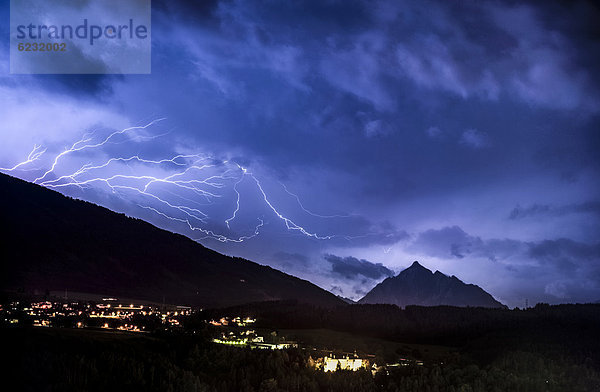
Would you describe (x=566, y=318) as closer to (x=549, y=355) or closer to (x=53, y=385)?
(x=549, y=355)

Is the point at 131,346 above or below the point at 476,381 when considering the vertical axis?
above

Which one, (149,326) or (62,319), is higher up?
(62,319)

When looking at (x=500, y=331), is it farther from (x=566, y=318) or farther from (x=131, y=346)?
(x=131, y=346)

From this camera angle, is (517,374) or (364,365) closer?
(517,374)

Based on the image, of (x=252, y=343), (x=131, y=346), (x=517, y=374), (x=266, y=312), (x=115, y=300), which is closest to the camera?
(x=131, y=346)

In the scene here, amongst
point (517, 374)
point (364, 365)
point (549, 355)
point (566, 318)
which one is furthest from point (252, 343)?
point (566, 318)

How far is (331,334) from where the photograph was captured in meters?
136

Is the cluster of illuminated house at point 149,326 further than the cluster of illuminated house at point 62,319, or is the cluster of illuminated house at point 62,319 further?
the cluster of illuminated house at point 149,326

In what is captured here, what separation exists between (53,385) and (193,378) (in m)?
18.6

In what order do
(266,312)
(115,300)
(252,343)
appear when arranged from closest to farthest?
1. (252,343)
2. (266,312)
3. (115,300)

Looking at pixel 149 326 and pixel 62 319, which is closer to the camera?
pixel 62 319

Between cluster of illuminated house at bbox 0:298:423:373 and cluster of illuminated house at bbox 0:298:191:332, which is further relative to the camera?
cluster of illuminated house at bbox 0:298:423:373

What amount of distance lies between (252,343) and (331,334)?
31.3 m

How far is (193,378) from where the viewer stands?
6869 centimetres
